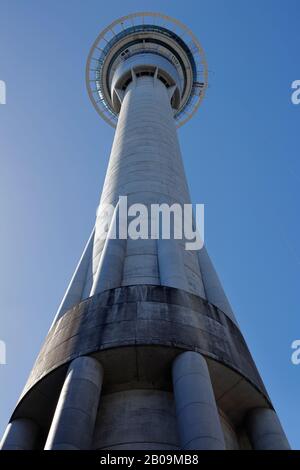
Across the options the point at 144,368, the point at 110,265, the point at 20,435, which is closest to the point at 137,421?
the point at 144,368

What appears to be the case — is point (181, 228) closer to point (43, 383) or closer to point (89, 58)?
point (43, 383)

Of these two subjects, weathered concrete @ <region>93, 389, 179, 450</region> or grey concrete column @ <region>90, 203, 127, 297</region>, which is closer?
weathered concrete @ <region>93, 389, 179, 450</region>

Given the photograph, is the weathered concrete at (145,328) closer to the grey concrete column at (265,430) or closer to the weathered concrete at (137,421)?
the grey concrete column at (265,430)

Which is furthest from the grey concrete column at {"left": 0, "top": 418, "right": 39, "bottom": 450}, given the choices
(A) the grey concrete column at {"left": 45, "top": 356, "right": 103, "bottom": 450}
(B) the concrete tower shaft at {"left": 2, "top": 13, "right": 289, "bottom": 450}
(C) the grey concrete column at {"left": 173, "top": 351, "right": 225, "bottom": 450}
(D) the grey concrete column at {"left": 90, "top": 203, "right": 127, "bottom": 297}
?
(C) the grey concrete column at {"left": 173, "top": 351, "right": 225, "bottom": 450}

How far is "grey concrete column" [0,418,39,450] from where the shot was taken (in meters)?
15.0

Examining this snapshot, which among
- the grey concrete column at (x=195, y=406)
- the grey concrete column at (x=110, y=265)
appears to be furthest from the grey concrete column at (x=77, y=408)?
the grey concrete column at (x=110, y=265)

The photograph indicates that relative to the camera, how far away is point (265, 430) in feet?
50.1

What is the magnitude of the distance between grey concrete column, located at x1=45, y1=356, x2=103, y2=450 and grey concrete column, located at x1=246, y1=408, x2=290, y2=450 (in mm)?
5775

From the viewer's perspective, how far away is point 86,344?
48.9 feet

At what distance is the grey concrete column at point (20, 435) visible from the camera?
15.0 metres

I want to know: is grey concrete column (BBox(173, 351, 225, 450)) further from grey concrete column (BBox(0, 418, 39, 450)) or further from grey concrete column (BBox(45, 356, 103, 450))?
grey concrete column (BBox(0, 418, 39, 450))

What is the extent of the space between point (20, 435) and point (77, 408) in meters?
4.25
